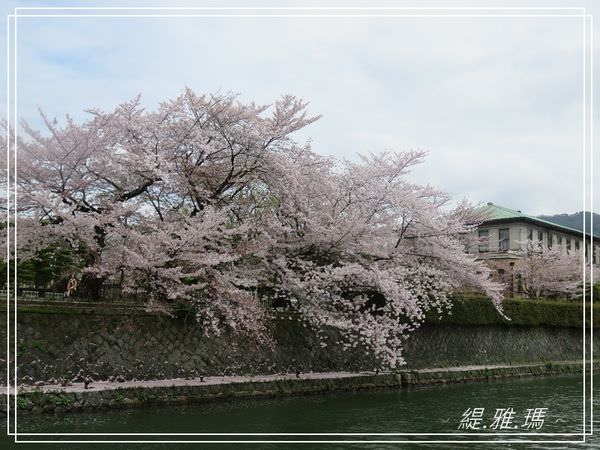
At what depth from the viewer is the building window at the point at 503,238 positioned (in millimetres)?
43375

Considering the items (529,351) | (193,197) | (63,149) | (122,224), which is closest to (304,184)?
(193,197)

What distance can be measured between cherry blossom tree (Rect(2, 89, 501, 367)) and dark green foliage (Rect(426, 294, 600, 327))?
13.7 ft

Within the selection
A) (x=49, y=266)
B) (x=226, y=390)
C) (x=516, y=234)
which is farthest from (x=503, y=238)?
(x=49, y=266)

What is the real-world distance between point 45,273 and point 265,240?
19.0 feet

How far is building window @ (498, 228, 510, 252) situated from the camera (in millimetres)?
43375

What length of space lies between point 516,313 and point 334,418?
51.7ft

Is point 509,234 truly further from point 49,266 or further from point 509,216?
point 49,266

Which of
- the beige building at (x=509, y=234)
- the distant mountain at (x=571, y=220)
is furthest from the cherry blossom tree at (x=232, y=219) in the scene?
the distant mountain at (x=571, y=220)

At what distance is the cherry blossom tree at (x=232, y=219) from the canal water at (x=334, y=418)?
76.9 inches

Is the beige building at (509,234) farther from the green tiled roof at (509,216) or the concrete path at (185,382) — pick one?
the concrete path at (185,382)

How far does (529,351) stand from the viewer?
1054 inches

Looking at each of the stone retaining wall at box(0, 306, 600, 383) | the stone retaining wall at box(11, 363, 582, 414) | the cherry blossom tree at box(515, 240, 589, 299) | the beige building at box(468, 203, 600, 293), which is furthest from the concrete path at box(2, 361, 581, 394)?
the beige building at box(468, 203, 600, 293)

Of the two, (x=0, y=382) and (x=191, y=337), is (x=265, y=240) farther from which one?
(x=0, y=382)

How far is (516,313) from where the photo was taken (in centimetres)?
2634
